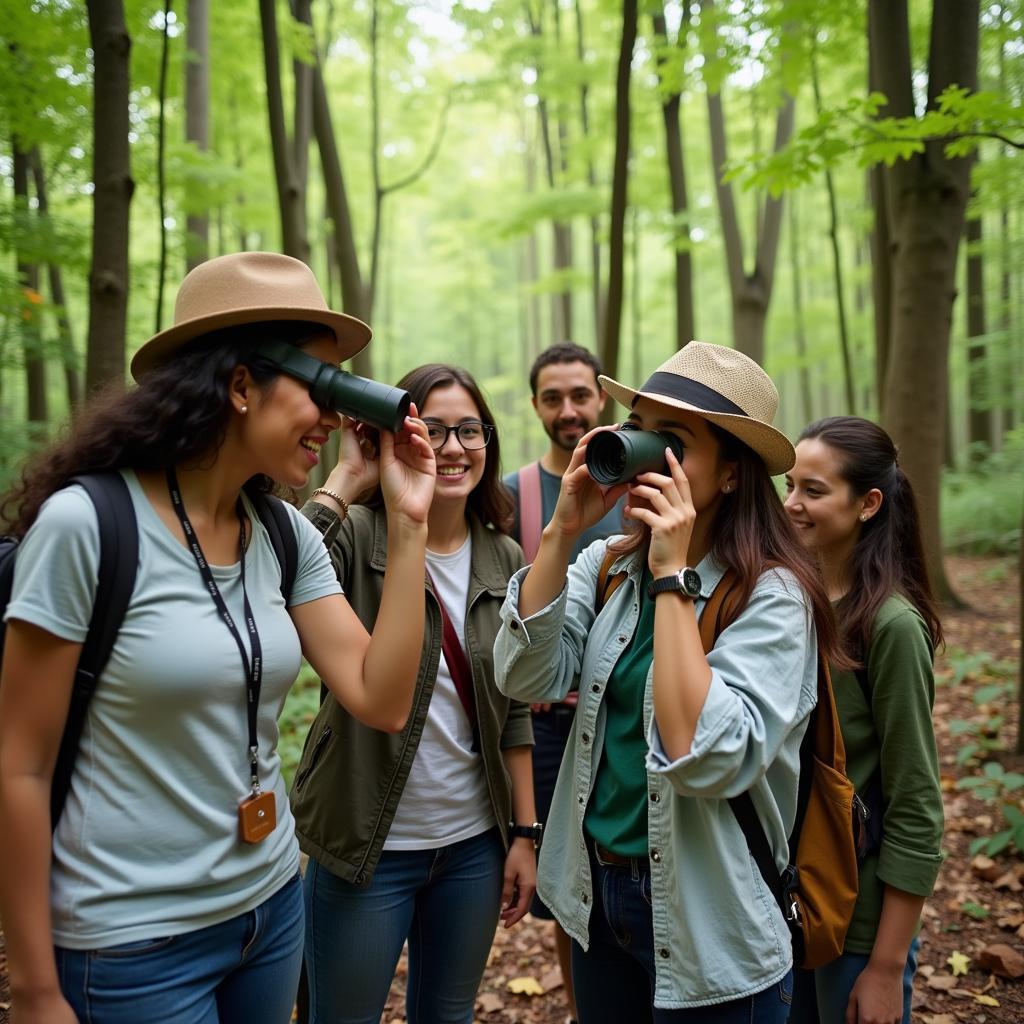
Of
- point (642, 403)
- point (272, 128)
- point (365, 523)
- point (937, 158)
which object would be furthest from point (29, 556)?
point (272, 128)

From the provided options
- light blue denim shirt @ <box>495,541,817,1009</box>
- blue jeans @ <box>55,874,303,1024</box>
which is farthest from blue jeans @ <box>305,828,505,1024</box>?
light blue denim shirt @ <box>495,541,817,1009</box>

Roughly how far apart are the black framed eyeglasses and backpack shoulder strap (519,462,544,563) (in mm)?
920

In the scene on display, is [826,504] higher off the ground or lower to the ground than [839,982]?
higher

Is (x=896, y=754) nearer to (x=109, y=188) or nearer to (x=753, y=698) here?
(x=753, y=698)

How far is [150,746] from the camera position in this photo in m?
1.35

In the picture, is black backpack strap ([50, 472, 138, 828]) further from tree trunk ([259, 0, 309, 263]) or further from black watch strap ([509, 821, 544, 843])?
tree trunk ([259, 0, 309, 263])

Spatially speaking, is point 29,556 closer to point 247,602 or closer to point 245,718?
point 247,602

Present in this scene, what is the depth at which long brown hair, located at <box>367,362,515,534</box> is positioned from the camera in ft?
7.79

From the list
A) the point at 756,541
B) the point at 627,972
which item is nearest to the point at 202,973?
the point at 627,972

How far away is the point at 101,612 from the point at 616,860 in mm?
1160

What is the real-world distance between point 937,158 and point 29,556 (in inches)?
197

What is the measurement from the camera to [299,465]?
1577mm

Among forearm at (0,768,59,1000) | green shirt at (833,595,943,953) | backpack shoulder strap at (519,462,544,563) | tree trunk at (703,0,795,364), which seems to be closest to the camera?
forearm at (0,768,59,1000)

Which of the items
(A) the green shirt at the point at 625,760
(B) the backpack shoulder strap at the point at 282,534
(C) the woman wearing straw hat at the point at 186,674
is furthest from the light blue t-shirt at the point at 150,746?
(A) the green shirt at the point at 625,760
